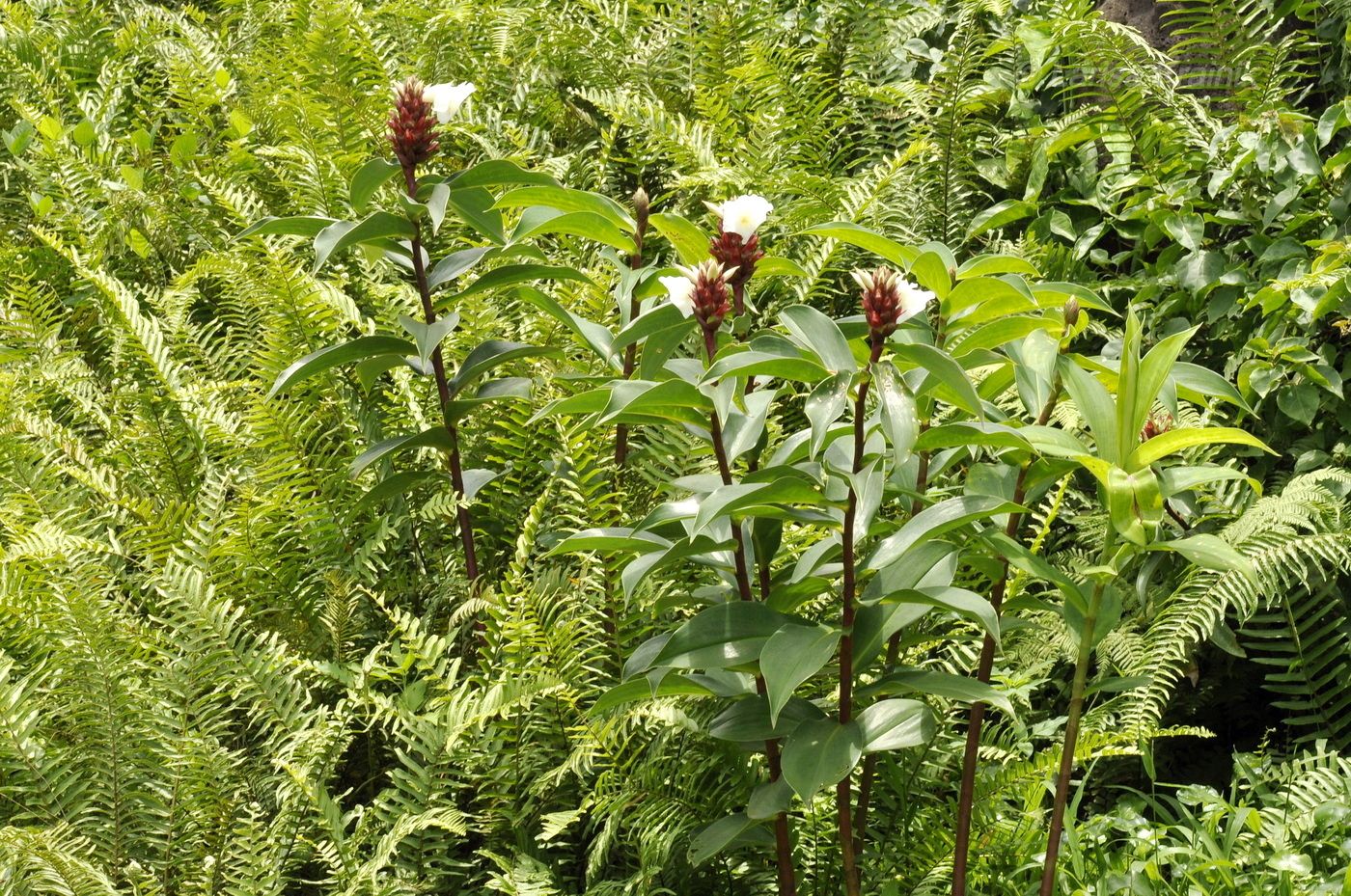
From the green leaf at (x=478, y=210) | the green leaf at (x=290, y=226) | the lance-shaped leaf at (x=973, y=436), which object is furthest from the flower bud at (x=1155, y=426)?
the green leaf at (x=290, y=226)

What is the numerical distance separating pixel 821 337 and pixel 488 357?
0.91m

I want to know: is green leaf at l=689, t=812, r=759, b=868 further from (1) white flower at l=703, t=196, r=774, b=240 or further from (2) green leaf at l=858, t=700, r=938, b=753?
(1) white flower at l=703, t=196, r=774, b=240

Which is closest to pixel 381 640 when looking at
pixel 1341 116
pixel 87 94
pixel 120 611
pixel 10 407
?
pixel 120 611

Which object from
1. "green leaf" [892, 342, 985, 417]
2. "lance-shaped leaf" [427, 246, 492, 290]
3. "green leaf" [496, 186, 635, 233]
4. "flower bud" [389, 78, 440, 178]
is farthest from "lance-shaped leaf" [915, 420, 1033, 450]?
"flower bud" [389, 78, 440, 178]

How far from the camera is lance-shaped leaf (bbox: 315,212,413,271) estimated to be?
1.91 metres

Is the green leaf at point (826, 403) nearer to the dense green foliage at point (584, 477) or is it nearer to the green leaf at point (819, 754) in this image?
the dense green foliage at point (584, 477)

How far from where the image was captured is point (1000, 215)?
3379mm

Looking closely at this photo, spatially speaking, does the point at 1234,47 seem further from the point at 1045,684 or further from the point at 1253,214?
the point at 1045,684

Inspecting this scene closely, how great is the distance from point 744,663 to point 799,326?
446 millimetres

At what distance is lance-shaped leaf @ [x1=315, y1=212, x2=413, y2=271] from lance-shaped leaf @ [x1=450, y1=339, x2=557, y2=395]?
26 centimetres

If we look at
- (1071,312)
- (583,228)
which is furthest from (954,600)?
(583,228)

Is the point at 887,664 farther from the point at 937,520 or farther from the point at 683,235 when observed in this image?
the point at 683,235

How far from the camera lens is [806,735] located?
5.19 ft

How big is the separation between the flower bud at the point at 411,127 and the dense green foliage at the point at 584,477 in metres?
0.20
